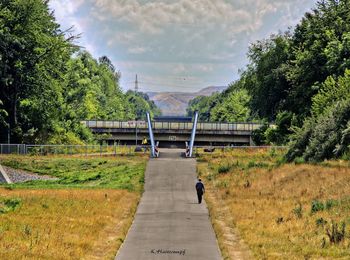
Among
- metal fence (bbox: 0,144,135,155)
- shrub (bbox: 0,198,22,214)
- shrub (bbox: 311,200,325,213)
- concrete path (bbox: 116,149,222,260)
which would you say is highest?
metal fence (bbox: 0,144,135,155)

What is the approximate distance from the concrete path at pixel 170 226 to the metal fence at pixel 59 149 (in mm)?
24999

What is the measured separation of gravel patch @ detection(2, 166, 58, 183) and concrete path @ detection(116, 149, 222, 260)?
1282 cm

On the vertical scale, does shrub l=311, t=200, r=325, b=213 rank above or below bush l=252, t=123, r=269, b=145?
below

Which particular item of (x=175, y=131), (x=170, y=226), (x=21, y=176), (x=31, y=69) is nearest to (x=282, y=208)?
(x=170, y=226)

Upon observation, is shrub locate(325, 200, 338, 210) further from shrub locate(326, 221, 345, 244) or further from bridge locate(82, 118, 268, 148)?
bridge locate(82, 118, 268, 148)

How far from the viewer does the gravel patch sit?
189ft

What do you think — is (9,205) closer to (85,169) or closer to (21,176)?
(21,176)

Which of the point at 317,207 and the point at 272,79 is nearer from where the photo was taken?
the point at 317,207

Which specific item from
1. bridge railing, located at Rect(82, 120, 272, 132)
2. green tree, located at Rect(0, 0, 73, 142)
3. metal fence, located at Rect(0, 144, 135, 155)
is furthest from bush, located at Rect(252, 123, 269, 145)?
green tree, located at Rect(0, 0, 73, 142)

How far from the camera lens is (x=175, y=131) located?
110 m

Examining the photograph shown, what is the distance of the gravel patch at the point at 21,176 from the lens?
5764 cm

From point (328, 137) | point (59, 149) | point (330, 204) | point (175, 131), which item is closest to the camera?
point (330, 204)

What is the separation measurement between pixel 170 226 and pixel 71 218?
17.3 ft

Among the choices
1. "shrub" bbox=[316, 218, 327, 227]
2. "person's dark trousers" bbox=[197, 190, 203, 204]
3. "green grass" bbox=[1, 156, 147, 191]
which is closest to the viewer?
"shrub" bbox=[316, 218, 327, 227]
